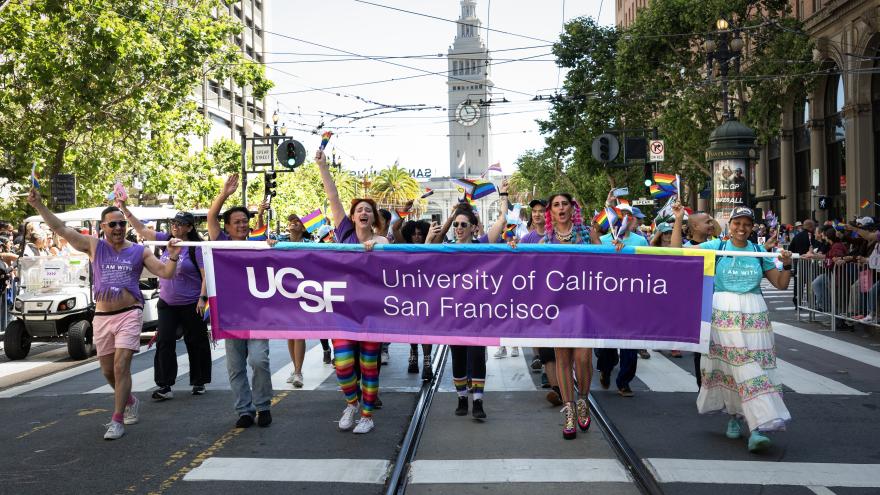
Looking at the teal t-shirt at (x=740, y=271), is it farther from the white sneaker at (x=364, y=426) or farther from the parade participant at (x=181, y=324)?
the parade participant at (x=181, y=324)

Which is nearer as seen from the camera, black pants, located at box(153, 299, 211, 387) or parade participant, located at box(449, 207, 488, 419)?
parade participant, located at box(449, 207, 488, 419)

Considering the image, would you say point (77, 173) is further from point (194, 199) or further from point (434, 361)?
point (434, 361)

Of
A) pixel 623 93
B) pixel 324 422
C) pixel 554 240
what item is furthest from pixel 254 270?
pixel 623 93

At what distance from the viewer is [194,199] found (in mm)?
30734

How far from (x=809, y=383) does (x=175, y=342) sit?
6.73 m

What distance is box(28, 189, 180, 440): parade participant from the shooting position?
750cm

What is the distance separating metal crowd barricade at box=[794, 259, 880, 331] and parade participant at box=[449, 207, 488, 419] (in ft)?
27.7

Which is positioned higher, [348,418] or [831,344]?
[348,418]

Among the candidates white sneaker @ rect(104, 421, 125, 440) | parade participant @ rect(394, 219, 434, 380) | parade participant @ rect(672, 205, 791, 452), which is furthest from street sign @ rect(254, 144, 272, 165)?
parade participant @ rect(672, 205, 791, 452)

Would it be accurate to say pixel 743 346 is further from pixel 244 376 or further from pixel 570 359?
pixel 244 376

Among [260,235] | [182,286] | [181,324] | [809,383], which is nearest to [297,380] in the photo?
[181,324]

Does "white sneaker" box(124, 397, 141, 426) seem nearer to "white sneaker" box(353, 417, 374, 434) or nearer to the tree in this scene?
"white sneaker" box(353, 417, 374, 434)

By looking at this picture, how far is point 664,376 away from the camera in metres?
10.5

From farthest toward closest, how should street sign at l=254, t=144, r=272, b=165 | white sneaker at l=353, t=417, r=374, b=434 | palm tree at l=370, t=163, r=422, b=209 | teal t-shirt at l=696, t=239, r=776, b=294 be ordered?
1. palm tree at l=370, t=163, r=422, b=209
2. street sign at l=254, t=144, r=272, b=165
3. white sneaker at l=353, t=417, r=374, b=434
4. teal t-shirt at l=696, t=239, r=776, b=294
